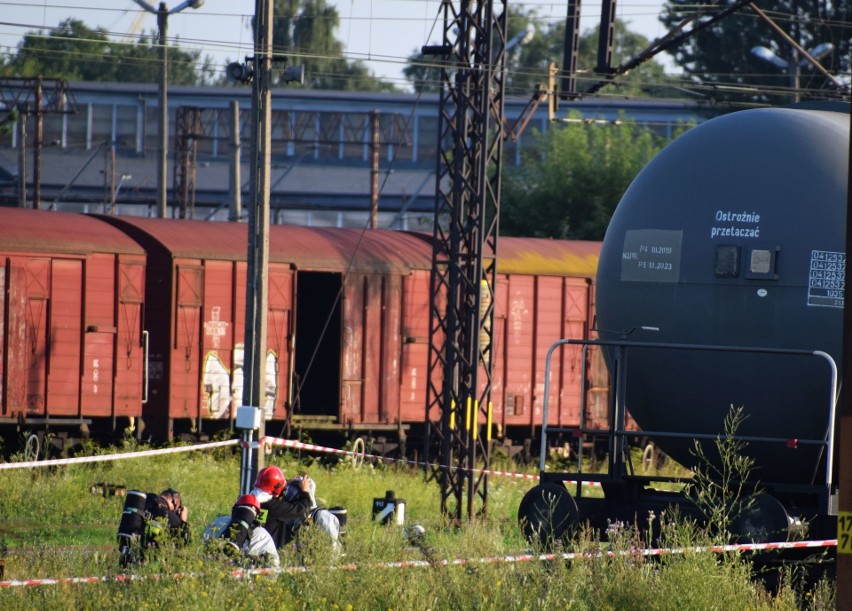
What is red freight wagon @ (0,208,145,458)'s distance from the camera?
1752cm

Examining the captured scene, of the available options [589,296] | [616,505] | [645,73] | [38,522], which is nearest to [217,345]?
[38,522]

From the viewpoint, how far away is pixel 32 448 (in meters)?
17.7

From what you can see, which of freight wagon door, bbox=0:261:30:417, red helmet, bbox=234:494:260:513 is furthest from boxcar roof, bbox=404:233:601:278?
red helmet, bbox=234:494:260:513

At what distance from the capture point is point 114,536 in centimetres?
1411

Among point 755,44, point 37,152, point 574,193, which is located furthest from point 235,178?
point 755,44

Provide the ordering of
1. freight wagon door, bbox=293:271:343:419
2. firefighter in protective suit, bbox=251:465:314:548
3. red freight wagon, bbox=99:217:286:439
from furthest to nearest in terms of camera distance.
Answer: freight wagon door, bbox=293:271:343:419 → red freight wagon, bbox=99:217:286:439 → firefighter in protective suit, bbox=251:465:314:548

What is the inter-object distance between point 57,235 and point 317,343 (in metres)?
4.85

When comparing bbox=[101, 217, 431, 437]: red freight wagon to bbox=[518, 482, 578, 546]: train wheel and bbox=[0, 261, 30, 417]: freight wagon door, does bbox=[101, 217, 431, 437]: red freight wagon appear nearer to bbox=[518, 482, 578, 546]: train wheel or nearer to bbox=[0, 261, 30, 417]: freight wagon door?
bbox=[0, 261, 30, 417]: freight wagon door

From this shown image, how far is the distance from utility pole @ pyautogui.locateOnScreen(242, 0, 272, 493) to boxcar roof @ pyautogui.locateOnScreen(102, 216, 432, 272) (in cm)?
443

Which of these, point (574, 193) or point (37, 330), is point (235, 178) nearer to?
point (574, 193)

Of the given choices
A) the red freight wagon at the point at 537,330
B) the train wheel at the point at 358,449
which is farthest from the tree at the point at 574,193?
the train wheel at the point at 358,449

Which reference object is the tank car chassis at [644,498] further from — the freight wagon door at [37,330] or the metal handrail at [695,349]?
the freight wagon door at [37,330]

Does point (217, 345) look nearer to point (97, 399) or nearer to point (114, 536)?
point (97, 399)

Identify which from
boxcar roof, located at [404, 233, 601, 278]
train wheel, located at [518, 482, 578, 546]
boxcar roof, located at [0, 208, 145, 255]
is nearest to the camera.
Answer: train wheel, located at [518, 482, 578, 546]
